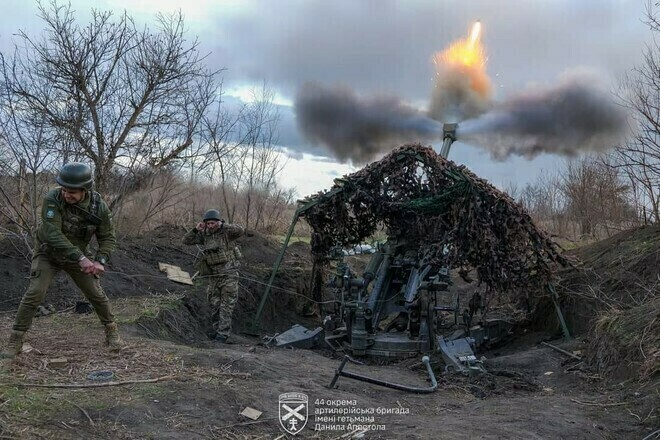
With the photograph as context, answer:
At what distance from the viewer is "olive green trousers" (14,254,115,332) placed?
598cm

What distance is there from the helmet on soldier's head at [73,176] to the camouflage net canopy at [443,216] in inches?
222

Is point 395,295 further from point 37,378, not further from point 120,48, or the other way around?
point 120,48

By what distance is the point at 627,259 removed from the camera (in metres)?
9.86

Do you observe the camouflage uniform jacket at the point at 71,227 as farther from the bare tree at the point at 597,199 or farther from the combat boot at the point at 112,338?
the bare tree at the point at 597,199

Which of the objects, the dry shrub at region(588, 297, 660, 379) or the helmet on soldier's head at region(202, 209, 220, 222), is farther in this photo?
the helmet on soldier's head at region(202, 209, 220, 222)

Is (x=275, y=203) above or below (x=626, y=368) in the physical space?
above

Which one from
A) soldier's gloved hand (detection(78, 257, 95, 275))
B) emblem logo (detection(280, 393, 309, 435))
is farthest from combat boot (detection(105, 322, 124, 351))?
emblem logo (detection(280, 393, 309, 435))

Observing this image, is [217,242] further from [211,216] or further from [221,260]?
[211,216]

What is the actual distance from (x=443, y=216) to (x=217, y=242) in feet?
13.1

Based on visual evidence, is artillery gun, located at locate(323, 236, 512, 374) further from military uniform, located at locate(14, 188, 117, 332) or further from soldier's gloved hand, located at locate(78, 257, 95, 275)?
soldier's gloved hand, located at locate(78, 257, 95, 275)

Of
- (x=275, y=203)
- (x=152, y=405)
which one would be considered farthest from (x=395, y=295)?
(x=275, y=203)

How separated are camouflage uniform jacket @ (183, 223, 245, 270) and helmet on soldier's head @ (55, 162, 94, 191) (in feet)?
11.5

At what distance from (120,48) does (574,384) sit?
1052 centimetres

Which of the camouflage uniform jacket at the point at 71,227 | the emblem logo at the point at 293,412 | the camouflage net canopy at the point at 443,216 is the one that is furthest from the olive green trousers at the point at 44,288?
the camouflage net canopy at the point at 443,216
